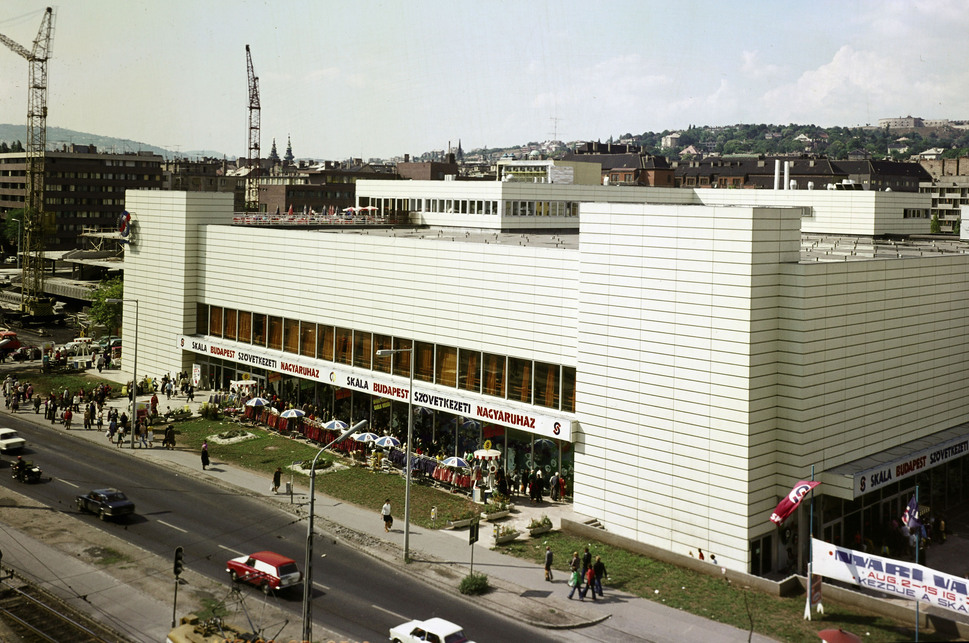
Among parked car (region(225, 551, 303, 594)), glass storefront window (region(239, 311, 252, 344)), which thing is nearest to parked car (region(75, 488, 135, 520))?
parked car (region(225, 551, 303, 594))

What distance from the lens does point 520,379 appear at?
50344 millimetres

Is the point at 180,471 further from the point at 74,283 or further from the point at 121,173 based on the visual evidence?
the point at 121,173

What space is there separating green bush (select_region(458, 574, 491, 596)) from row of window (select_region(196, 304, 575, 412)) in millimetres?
12779

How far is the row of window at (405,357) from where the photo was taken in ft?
161

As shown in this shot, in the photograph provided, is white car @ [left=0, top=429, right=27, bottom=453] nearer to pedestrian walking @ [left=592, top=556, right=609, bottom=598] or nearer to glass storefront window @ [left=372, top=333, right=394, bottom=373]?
glass storefront window @ [left=372, top=333, right=394, bottom=373]

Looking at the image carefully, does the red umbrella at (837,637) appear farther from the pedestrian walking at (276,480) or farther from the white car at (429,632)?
the pedestrian walking at (276,480)

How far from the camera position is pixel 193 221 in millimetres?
72625

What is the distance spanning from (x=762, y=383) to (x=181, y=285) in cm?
4849

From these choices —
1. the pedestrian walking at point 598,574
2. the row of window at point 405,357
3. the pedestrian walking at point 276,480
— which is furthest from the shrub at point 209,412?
the pedestrian walking at point 598,574

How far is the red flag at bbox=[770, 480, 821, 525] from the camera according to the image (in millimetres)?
36562

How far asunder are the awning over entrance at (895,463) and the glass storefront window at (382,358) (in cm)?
2707

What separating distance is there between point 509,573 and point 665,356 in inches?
446

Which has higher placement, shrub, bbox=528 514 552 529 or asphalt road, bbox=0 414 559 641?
shrub, bbox=528 514 552 529

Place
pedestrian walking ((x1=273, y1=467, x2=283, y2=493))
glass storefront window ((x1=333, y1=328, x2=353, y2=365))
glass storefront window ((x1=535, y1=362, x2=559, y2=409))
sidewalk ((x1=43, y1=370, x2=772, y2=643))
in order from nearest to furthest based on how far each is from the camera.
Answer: sidewalk ((x1=43, y1=370, x2=772, y2=643)) → pedestrian walking ((x1=273, y1=467, x2=283, y2=493)) → glass storefront window ((x1=535, y1=362, x2=559, y2=409)) → glass storefront window ((x1=333, y1=328, x2=353, y2=365))
